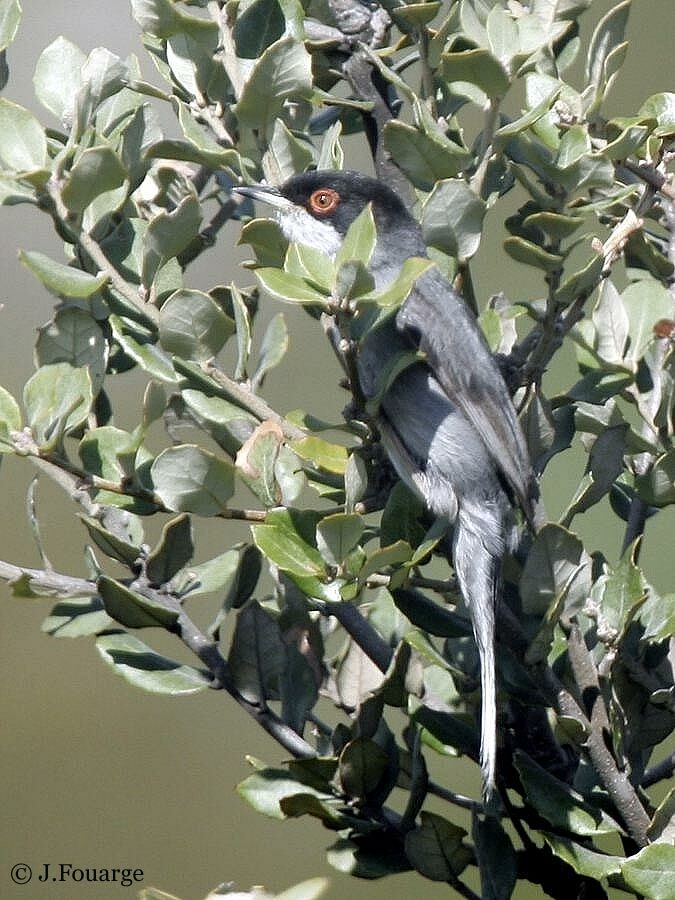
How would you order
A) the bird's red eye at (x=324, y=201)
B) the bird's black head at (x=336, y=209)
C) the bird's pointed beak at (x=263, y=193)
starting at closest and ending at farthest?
the bird's pointed beak at (x=263, y=193)
the bird's black head at (x=336, y=209)
the bird's red eye at (x=324, y=201)

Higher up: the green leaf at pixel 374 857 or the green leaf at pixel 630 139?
the green leaf at pixel 630 139

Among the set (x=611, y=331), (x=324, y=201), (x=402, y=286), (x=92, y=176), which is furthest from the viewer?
(x=324, y=201)

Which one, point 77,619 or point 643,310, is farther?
point 643,310

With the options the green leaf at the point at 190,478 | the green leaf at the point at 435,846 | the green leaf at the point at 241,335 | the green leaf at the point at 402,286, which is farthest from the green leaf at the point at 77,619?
the green leaf at the point at 402,286

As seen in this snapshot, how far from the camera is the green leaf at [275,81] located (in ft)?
5.56

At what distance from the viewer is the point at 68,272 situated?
161cm

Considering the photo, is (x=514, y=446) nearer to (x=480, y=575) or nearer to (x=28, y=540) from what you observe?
(x=480, y=575)

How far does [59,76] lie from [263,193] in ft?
1.05

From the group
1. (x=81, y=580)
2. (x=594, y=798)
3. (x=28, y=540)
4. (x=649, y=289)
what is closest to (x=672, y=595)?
(x=594, y=798)

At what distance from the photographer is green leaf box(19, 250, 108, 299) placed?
1574 millimetres

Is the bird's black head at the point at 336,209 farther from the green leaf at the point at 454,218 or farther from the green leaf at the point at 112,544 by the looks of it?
the green leaf at the point at 112,544

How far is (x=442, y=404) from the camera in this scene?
232 cm

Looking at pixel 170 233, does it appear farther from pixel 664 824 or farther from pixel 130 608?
pixel 664 824

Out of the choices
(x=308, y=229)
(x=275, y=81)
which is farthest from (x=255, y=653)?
(x=308, y=229)
